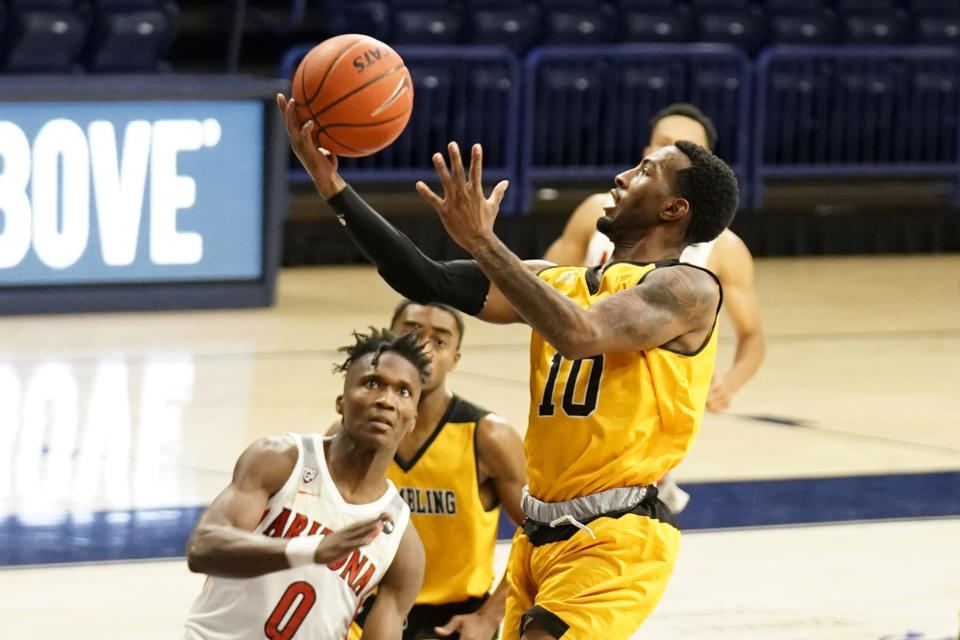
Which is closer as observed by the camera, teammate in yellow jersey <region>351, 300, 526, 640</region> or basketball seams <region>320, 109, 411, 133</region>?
basketball seams <region>320, 109, 411, 133</region>

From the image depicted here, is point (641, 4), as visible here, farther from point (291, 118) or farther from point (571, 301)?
point (571, 301)

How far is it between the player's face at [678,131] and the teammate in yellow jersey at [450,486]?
138 centimetres

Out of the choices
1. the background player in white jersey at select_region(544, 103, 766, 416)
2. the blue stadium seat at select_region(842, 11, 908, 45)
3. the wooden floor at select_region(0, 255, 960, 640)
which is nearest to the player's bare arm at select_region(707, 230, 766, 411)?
the background player in white jersey at select_region(544, 103, 766, 416)

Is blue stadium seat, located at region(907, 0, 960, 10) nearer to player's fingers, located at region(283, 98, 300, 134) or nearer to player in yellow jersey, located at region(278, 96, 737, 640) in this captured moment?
player in yellow jersey, located at region(278, 96, 737, 640)

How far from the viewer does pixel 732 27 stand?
15.0m

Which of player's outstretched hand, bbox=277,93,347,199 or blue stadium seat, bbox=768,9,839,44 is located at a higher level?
blue stadium seat, bbox=768,9,839,44

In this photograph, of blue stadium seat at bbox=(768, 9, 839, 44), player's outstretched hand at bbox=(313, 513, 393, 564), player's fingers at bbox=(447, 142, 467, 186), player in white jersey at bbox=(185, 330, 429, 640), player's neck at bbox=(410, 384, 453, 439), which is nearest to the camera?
player's outstretched hand at bbox=(313, 513, 393, 564)

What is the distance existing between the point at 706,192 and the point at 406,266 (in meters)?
0.71

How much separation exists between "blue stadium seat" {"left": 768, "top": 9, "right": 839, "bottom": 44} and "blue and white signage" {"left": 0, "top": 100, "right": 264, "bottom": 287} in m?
5.29

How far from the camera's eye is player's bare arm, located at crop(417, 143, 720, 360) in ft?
12.3

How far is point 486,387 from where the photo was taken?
9.47 metres

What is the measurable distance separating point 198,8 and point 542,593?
36.8ft

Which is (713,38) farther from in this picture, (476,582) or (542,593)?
(542,593)

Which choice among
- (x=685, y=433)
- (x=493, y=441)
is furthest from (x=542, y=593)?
(x=493, y=441)
